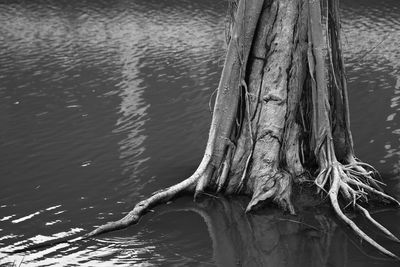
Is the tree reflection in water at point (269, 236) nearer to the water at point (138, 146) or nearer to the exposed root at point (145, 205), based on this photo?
the water at point (138, 146)

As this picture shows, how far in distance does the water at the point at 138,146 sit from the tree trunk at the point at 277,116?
0.38 m

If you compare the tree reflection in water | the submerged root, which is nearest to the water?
the tree reflection in water

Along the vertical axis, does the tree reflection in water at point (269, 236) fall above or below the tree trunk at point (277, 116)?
below

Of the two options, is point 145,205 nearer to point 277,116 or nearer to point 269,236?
point 269,236

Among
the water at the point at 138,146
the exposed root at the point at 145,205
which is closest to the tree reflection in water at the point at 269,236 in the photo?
the water at the point at 138,146

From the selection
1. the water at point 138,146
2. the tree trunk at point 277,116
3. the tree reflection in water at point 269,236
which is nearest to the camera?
the tree reflection in water at point 269,236

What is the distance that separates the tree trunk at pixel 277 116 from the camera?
8.65m

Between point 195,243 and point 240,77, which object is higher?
point 240,77

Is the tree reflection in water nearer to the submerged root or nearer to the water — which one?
the water

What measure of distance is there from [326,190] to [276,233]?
149 cm

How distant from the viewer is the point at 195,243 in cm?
764

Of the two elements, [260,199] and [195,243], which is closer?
[195,243]

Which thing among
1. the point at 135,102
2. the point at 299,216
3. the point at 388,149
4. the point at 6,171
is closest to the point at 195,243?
the point at 299,216

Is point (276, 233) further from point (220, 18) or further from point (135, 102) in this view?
point (220, 18)
